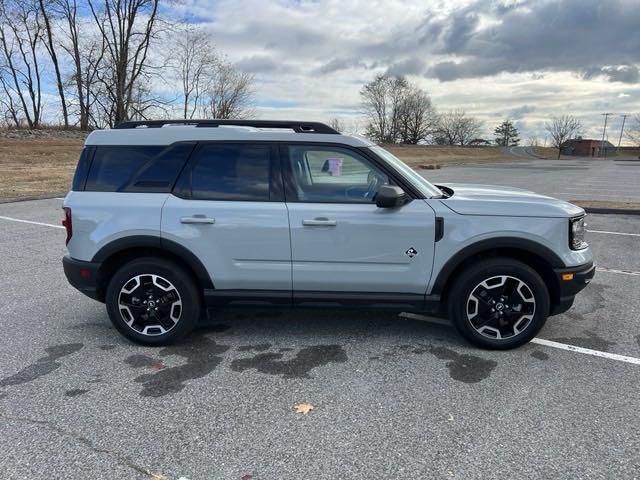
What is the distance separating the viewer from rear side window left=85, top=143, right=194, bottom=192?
3799 millimetres

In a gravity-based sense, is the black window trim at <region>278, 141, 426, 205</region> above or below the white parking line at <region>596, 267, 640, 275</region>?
above

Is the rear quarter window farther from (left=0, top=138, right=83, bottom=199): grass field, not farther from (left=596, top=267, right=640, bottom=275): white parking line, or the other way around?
(left=0, top=138, right=83, bottom=199): grass field

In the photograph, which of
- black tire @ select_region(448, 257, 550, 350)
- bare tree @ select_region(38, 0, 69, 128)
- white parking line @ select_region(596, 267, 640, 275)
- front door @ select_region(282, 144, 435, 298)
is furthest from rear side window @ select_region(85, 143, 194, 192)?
bare tree @ select_region(38, 0, 69, 128)

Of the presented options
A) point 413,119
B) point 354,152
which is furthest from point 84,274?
point 413,119

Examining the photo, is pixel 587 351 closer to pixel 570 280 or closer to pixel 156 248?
pixel 570 280

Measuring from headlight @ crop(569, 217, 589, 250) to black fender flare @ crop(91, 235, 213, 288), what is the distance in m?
2.92

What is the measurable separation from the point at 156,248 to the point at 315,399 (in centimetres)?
180

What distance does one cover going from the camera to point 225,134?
150 inches

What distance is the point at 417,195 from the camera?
3.69 metres

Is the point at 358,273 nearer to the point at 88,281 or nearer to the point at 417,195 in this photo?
the point at 417,195

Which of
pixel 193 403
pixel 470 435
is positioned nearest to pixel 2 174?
pixel 193 403

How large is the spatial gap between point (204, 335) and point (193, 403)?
1.14 metres

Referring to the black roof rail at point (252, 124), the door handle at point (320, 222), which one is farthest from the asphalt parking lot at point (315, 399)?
the black roof rail at point (252, 124)

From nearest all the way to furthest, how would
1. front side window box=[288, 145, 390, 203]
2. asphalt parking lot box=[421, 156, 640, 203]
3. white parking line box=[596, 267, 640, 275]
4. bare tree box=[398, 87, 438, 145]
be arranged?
front side window box=[288, 145, 390, 203] < white parking line box=[596, 267, 640, 275] < asphalt parking lot box=[421, 156, 640, 203] < bare tree box=[398, 87, 438, 145]
